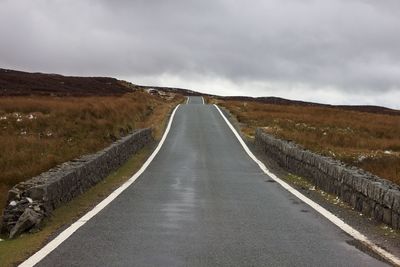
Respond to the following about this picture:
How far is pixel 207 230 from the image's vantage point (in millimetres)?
8859

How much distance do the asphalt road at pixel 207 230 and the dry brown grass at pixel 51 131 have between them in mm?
3430

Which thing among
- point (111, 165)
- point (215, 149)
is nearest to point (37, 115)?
point (215, 149)

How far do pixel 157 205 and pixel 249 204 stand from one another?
5.88 feet

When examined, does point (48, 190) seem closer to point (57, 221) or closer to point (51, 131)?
point (57, 221)

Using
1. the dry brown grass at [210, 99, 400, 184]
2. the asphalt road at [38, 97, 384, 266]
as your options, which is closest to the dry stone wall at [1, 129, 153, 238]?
the asphalt road at [38, 97, 384, 266]

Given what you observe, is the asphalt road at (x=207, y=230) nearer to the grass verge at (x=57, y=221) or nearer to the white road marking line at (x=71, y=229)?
the white road marking line at (x=71, y=229)

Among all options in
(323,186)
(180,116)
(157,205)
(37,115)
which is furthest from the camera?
(180,116)

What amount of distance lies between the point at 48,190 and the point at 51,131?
19.4 m

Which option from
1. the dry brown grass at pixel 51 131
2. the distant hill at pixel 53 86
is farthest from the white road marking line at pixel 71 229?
the distant hill at pixel 53 86

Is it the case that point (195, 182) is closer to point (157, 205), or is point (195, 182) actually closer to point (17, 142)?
point (157, 205)

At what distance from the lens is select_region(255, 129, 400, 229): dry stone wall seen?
932 cm

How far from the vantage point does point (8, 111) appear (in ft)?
116

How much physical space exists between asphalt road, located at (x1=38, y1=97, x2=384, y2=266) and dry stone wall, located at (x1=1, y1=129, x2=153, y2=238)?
0.82 m

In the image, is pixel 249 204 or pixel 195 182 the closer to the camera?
pixel 249 204
